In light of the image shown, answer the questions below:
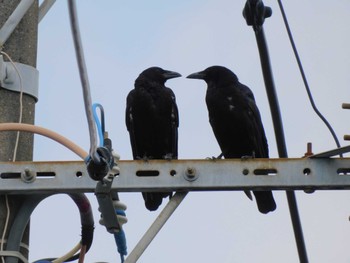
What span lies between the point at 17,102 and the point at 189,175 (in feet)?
2.90

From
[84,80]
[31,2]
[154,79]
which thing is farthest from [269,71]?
[154,79]

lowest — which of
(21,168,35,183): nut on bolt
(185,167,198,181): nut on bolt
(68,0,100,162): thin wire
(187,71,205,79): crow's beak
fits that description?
(68,0,100,162): thin wire

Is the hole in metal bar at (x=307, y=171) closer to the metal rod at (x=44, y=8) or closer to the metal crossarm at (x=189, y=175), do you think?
the metal crossarm at (x=189, y=175)

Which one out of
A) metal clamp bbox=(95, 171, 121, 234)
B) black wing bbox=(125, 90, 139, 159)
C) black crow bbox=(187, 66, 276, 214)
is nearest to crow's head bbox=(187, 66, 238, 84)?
black crow bbox=(187, 66, 276, 214)

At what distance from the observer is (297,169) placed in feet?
12.7

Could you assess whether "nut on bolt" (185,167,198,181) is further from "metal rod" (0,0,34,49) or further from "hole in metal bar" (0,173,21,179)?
"metal rod" (0,0,34,49)

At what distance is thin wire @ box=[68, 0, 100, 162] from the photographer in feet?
9.65

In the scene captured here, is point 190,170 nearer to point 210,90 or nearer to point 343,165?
point 343,165

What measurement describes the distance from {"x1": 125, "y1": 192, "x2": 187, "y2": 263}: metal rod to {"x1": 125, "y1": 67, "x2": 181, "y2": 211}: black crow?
3.50 meters

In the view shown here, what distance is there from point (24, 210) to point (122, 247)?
0.53 metres

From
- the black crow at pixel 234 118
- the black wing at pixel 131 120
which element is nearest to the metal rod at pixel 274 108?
the black crow at pixel 234 118

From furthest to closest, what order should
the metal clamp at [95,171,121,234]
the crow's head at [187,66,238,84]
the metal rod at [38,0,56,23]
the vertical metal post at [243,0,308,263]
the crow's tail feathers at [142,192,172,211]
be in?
the crow's head at [187,66,238,84] → the crow's tail feathers at [142,192,172,211] → the metal rod at [38,0,56,23] → the vertical metal post at [243,0,308,263] → the metal clamp at [95,171,121,234]

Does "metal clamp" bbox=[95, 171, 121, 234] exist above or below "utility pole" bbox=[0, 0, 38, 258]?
below

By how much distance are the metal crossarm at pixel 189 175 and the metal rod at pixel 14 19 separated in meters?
0.68
